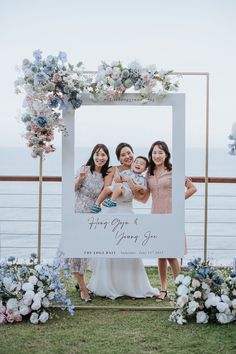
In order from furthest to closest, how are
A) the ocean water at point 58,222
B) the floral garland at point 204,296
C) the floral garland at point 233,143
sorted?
the ocean water at point 58,222 → the floral garland at point 204,296 → the floral garland at point 233,143

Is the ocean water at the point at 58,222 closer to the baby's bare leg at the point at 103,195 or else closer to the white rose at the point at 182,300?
the baby's bare leg at the point at 103,195

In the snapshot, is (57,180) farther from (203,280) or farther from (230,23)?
(230,23)

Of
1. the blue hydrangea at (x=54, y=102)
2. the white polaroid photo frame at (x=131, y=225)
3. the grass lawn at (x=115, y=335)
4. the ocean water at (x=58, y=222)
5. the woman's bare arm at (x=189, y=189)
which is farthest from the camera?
the ocean water at (x=58, y=222)

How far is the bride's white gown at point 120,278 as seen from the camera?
431 cm

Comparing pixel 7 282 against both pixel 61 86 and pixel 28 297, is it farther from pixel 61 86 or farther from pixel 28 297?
pixel 61 86

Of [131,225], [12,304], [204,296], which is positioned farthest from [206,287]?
[12,304]

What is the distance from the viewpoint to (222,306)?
3742mm

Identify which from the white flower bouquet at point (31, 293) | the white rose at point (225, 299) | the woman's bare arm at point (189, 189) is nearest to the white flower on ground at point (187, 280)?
the white rose at point (225, 299)

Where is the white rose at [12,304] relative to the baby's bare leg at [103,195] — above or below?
below

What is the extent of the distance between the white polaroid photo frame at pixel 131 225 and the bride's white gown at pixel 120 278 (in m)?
0.30

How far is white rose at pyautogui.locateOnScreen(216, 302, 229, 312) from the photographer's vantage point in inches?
147

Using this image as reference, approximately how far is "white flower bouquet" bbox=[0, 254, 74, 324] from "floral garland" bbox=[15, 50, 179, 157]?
77 centimetres

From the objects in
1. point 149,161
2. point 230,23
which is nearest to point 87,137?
point 149,161

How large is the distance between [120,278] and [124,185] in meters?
0.71
